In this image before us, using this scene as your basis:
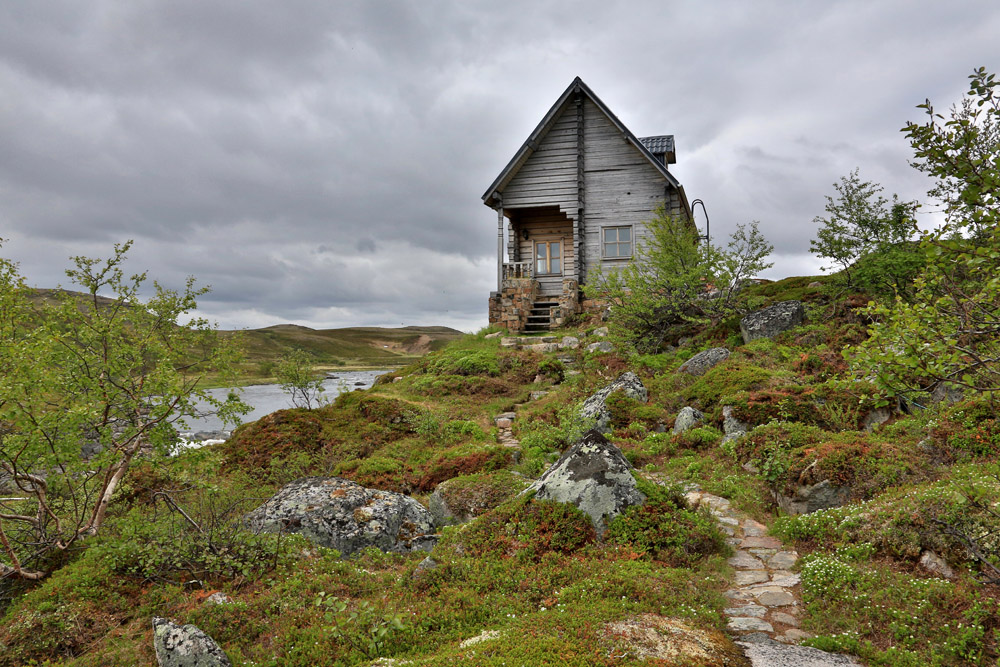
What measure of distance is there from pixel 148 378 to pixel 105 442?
94 centimetres

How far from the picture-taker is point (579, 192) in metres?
25.0

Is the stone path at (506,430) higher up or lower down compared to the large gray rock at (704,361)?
lower down

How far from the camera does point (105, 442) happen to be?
658cm

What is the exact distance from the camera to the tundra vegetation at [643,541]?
4422 mm

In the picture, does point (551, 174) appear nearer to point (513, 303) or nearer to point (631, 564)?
point (513, 303)

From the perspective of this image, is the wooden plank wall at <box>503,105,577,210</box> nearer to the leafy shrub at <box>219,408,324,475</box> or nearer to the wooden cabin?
the wooden cabin

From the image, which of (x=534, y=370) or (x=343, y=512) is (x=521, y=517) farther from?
(x=534, y=370)

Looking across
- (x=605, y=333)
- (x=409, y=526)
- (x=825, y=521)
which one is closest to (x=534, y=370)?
(x=605, y=333)

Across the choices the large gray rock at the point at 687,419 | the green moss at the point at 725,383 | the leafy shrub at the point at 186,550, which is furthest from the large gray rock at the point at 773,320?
the leafy shrub at the point at 186,550

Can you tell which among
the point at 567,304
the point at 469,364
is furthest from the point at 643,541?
the point at 567,304

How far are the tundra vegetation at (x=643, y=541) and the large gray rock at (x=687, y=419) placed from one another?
29 centimetres

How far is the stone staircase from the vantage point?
24297 mm

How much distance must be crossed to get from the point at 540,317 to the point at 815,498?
17.4m

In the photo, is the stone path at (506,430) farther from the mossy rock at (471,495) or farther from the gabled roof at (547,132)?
the gabled roof at (547,132)
